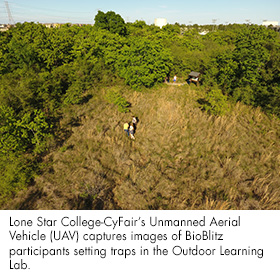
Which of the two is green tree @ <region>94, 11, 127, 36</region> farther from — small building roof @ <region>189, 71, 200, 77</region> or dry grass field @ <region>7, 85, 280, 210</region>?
dry grass field @ <region>7, 85, 280, 210</region>

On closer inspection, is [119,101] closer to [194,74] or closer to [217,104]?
[217,104]

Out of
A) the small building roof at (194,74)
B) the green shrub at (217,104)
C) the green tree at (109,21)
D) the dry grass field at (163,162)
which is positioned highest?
the green tree at (109,21)

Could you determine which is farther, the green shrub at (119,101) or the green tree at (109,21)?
the green tree at (109,21)

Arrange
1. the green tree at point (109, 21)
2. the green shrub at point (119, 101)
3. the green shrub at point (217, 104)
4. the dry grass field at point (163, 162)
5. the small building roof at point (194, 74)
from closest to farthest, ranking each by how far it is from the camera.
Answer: the dry grass field at point (163, 162)
the green shrub at point (217, 104)
the green shrub at point (119, 101)
the small building roof at point (194, 74)
the green tree at point (109, 21)

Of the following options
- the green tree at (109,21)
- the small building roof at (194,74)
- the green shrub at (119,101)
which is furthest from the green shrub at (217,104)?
the green tree at (109,21)

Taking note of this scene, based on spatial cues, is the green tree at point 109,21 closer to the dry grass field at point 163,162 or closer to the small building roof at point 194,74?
the small building roof at point 194,74

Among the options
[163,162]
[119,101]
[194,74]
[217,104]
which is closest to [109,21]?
[194,74]

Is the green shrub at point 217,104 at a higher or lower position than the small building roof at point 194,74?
lower

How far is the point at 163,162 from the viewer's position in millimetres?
13344

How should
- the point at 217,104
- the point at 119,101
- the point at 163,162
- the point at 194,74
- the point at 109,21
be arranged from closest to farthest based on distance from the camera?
1. the point at 163,162
2. the point at 217,104
3. the point at 119,101
4. the point at 194,74
5. the point at 109,21

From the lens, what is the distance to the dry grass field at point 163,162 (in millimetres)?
10727

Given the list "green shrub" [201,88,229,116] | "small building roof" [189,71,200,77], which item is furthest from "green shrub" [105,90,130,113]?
"small building roof" [189,71,200,77]

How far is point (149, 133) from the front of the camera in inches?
629

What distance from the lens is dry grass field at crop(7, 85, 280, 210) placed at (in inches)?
422
